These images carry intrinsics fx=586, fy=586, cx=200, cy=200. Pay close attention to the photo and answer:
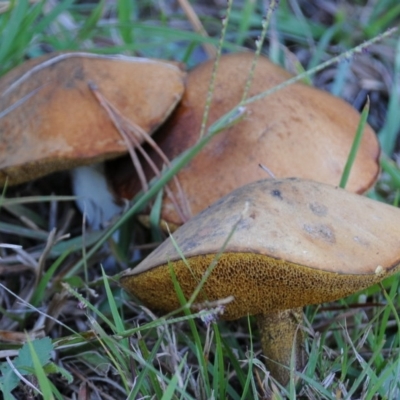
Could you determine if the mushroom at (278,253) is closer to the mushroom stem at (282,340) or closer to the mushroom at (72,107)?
the mushroom stem at (282,340)

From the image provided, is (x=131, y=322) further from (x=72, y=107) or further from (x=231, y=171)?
(x=72, y=107)

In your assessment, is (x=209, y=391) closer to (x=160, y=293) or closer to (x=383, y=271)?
(x=160, y=293)

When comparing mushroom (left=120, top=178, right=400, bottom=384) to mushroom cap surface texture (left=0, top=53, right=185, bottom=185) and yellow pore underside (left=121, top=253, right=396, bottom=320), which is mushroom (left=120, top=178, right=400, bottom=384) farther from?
mushroom cap surface texture (left=0, top=53, right=185, bottom=185)

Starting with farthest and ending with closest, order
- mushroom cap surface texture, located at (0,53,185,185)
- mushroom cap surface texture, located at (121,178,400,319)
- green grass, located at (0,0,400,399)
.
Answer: mushroom cap surface texture, located at (0,53,185,185) → green grass, located at (0,0,400,399) → mushroom cap surface texture, located at (121,178,400,319)

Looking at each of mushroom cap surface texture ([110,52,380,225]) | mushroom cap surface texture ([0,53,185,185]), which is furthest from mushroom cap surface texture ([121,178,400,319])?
mushroom cap surface texture ([0,53,185,185])

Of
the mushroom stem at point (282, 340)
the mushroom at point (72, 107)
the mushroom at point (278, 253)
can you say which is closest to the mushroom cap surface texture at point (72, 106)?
the mushroom at point (72, 107)
